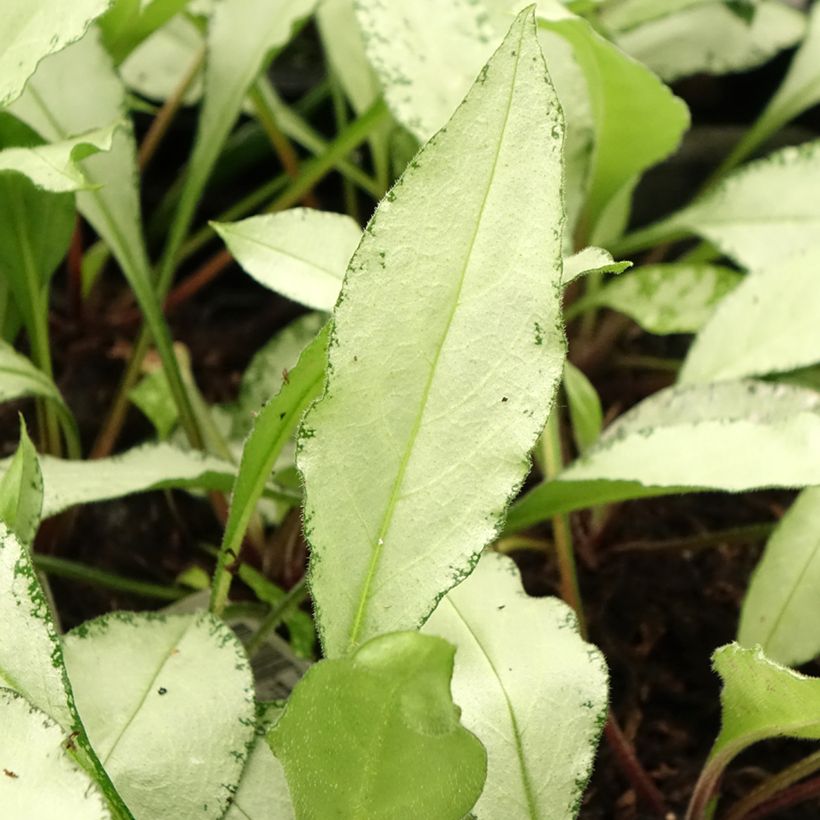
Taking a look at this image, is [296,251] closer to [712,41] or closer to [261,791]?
[261,791]

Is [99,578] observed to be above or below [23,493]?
below

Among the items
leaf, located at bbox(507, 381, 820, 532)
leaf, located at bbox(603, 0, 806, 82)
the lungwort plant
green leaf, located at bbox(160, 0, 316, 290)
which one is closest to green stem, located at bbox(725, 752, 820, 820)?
the lungwort plant

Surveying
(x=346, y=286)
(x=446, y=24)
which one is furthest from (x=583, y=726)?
(x=446, y=24)

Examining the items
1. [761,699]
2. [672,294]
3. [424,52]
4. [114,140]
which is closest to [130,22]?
[114,140]

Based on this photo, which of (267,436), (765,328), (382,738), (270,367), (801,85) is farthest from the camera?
(801,85)

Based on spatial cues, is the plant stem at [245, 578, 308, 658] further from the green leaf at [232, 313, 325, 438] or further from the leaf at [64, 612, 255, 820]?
the green leaf at [232, 313, 325, 438]

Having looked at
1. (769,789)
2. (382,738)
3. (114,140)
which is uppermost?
(114,140)

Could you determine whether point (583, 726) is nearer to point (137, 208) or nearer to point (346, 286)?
point (346, 286)
